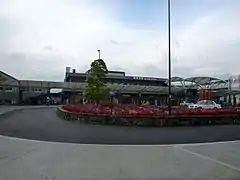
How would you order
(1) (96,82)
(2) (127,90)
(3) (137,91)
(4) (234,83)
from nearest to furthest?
(1) (96,82) < (4) (234,83) < (2) (127,90) < (3) (137,91)

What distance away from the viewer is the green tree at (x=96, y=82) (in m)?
30.5

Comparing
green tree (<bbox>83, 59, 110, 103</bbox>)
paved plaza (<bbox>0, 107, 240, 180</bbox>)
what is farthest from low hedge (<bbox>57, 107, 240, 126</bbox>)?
green tree (<bbox>83, 59, 110, 103</bbox>)

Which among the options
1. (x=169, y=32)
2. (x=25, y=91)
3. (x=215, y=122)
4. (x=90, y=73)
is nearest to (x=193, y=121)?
(x=215, y=122)

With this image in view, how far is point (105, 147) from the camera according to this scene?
1087cm

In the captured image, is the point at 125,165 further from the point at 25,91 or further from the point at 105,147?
the point at 25,91

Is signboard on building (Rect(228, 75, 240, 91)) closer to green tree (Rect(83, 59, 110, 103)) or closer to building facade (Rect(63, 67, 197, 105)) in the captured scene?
building facade (Rect(63, 67, 197, 105))

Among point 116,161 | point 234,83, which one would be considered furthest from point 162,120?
point 234,83

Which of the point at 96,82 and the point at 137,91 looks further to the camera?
the point at 137,91

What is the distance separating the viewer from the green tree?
3048cm

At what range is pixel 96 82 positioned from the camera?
30.5m

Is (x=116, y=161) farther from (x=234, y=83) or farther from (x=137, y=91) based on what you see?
(x=137, y=91)

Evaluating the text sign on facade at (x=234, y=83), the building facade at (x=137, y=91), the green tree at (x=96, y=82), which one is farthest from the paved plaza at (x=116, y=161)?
the building facade at (x=137, y=91)

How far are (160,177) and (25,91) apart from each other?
66.3 meters

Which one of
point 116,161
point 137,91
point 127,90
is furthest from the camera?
point 137,91
